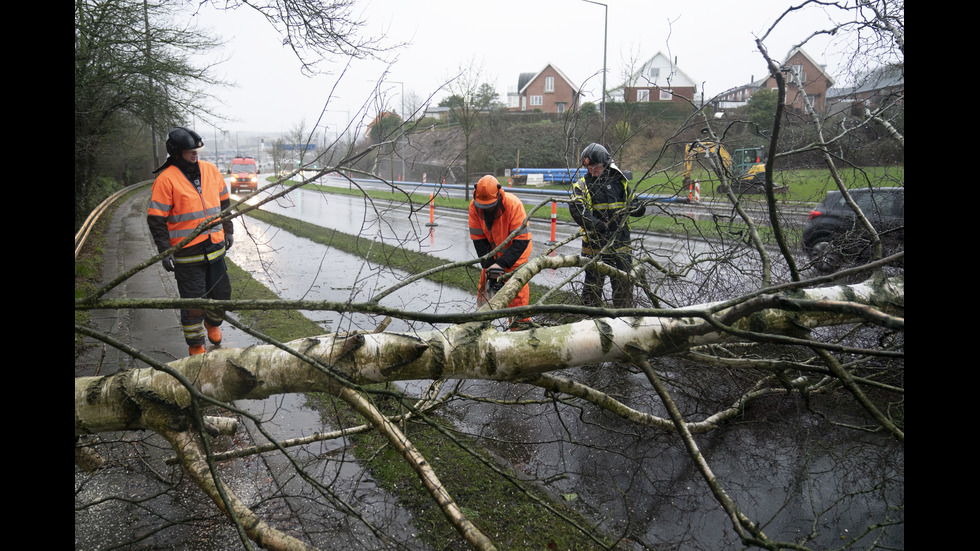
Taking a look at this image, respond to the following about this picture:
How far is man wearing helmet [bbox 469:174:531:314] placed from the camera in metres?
5.04

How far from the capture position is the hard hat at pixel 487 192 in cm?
500

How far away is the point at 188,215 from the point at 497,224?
258cm

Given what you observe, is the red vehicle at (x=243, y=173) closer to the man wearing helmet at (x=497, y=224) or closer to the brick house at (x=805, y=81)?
the man wearing helmet at (x=497, y=224)

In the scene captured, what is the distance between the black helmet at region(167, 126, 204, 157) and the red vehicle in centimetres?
2033

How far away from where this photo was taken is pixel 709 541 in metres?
2.99

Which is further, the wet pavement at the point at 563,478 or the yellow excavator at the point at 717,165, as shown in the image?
the yellow excavator at the point at 717,165

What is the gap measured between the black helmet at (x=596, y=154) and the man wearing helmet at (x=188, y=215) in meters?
3.28

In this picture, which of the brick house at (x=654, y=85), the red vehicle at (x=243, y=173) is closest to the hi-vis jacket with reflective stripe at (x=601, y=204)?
the brick house at (x=654, y=85)

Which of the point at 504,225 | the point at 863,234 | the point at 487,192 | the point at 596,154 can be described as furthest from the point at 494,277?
the point at 863,234

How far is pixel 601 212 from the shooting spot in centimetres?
562

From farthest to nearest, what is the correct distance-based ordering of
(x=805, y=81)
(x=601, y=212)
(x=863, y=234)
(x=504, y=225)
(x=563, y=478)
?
(x=601, y=212), (x=504, y=225), (x=863, y=234), (x=805, y=81), (x=563, y=478)

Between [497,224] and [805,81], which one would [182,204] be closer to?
[497,224]
